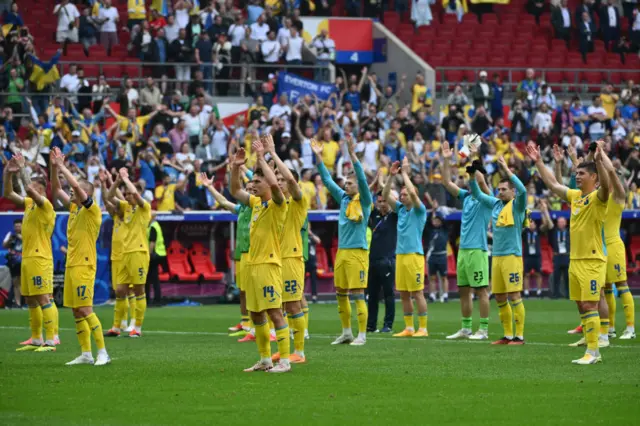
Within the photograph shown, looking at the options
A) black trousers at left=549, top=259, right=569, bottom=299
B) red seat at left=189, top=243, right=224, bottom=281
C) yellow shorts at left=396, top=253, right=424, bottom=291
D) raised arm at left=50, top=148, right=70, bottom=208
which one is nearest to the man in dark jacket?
yellow shorts at left=396, top=253, right=424, bottom=291

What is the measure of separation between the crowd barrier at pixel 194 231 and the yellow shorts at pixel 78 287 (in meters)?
13.1

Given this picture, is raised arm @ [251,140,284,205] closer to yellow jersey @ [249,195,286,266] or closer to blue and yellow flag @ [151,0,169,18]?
yellow jersey @ [249,195,286,266]

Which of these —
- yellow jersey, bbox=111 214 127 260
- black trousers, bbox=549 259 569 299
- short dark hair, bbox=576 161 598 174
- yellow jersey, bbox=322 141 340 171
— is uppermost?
→ yellow jersey, bbox=322 141 340 171

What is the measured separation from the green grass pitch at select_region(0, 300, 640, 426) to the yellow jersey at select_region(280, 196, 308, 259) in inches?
57.9

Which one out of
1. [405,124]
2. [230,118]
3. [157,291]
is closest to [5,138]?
[157,291]

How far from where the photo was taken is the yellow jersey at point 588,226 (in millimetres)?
14781

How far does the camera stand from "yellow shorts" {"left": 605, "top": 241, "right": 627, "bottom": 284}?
61.3 feet

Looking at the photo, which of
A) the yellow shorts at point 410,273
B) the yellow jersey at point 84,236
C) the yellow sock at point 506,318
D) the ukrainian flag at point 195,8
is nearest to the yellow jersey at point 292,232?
the yellow jersey at point 84,236

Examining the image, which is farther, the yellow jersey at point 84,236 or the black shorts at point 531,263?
the black shorts at point 531,263

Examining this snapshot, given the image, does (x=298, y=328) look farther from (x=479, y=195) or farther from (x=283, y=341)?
(x=479, y=195)

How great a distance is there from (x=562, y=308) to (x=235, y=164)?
15.9 meters

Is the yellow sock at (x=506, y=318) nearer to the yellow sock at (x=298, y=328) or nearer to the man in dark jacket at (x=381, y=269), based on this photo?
the man in dark jacket at (x=381, y=269)

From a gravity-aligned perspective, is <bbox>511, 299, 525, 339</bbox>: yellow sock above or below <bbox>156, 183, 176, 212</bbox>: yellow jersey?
below

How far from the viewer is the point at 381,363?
15.2 meters
